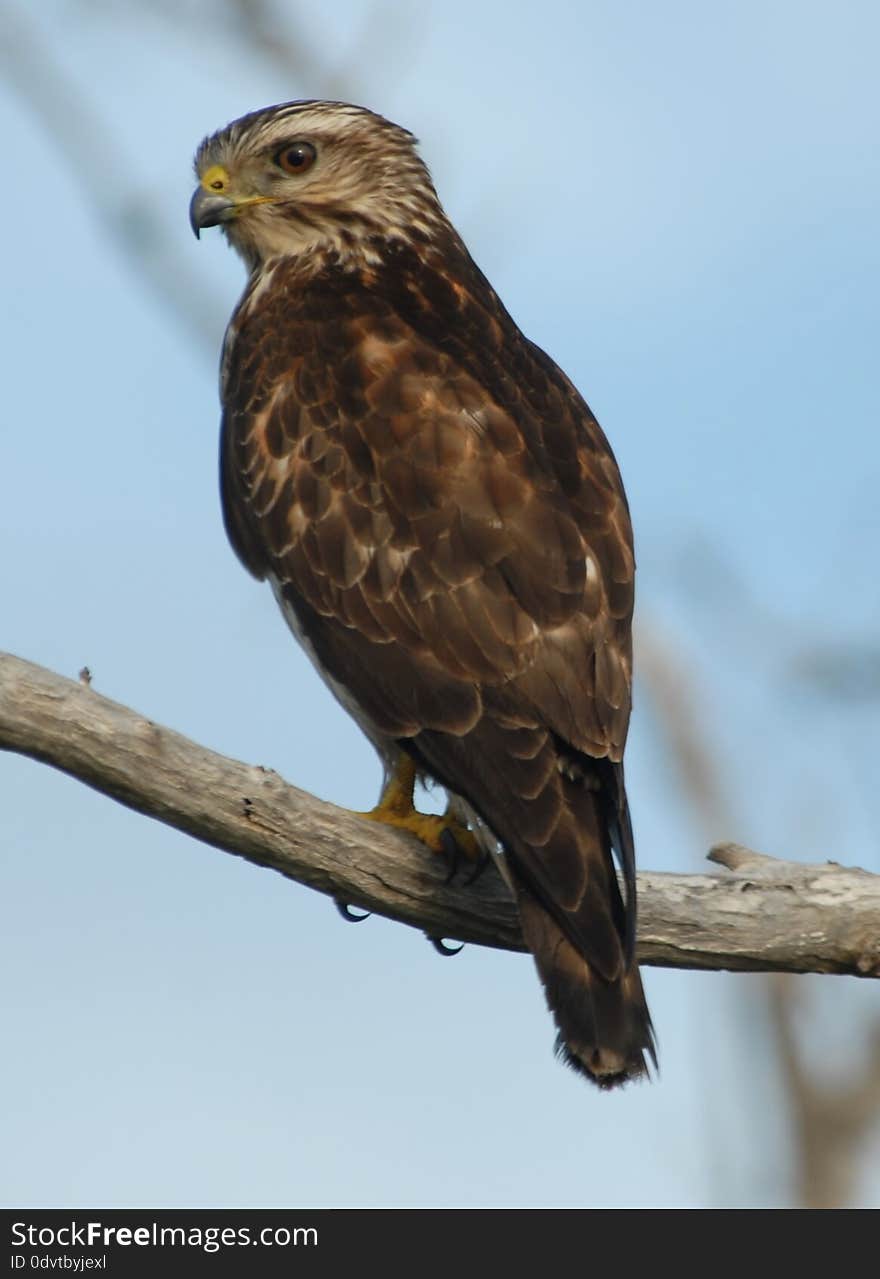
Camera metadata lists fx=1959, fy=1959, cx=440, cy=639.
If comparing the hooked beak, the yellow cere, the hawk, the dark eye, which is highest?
the dark eye

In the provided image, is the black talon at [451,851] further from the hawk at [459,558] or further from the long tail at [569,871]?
the long tail at [569,871]

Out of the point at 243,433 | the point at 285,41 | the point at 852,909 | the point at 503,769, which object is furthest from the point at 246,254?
the point at 285,41

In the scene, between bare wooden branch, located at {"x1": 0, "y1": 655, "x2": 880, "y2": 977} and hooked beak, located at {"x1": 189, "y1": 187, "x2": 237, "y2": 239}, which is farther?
hooked beak, located at {"x1": 189, "y1": 187, "x2": 237, "y2": 239}

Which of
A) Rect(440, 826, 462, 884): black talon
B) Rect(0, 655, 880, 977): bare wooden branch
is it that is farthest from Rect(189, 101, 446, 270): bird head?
Rect(0, 655, 880, 977): bare wooden branch

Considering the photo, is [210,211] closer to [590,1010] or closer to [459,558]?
[459,558]

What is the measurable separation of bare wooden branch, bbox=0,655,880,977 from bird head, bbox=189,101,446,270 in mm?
2535

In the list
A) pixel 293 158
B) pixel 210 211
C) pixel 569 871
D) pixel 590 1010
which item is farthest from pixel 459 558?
pixel 293 158

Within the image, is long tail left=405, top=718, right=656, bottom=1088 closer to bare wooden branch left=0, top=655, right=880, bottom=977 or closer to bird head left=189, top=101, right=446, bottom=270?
bare wooden branch left=0, top=655, right=880, bottom=977

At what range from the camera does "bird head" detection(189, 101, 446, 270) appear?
23.4 ft

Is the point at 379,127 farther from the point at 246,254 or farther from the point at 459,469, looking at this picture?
the point at 459,469

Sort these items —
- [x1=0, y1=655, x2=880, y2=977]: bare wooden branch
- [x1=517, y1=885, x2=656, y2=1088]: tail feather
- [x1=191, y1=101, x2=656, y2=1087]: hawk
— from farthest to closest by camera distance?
[x1=191, y1=101, x2=656, y2=1087]: hawk → [x1=517, y1=885, x2=656, y2=1088]: tail feather → [x1=0, y1=655, x2=880, y2=977]: bare wooden branch

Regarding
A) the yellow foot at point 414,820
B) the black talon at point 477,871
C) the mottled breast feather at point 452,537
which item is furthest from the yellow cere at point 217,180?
the black talon at point 477,871

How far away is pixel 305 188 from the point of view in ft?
23.6
